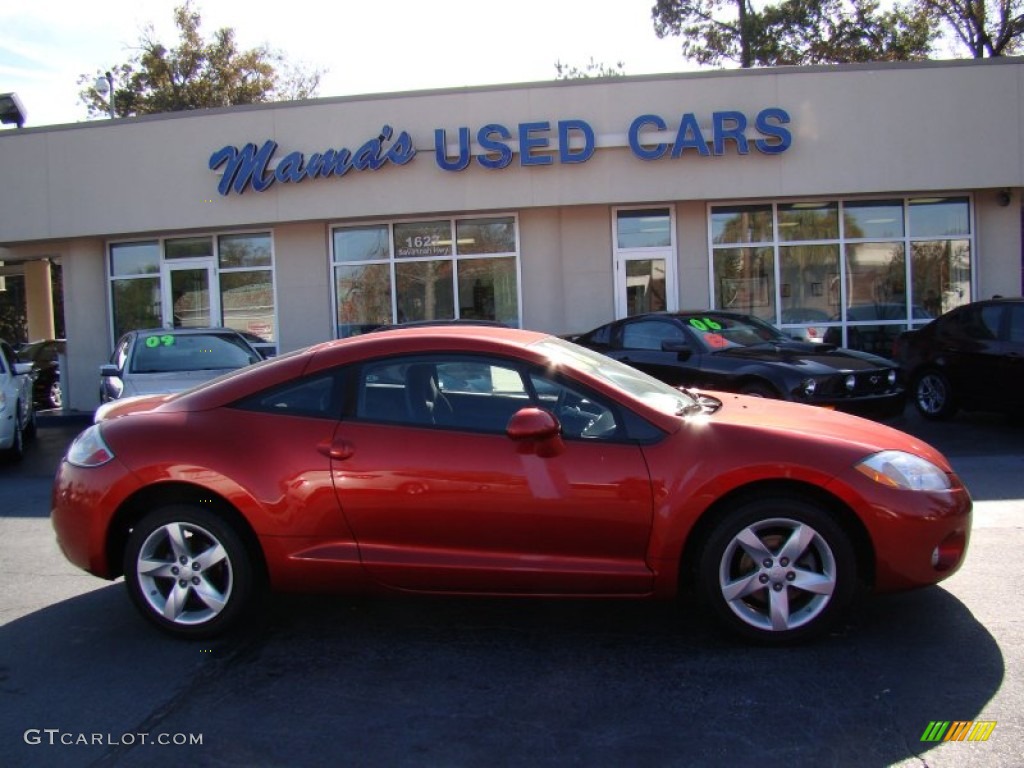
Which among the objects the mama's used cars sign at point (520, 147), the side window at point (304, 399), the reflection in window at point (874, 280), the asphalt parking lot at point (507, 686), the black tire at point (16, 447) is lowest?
the asphalt parking lot at point (507, 686)

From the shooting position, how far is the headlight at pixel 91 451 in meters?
4.41

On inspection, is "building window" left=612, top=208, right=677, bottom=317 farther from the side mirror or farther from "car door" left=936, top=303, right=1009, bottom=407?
the side mirror

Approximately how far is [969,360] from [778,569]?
7933mm

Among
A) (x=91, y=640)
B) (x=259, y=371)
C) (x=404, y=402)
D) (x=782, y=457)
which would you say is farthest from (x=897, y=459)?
(x=91, y=640)

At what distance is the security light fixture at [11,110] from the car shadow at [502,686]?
48.7 ft

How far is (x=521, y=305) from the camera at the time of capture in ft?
49.6

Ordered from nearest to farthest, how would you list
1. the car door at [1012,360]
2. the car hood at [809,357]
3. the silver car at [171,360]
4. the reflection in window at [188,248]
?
the car hood at [809,357] < the silver car at [171,360] < the car door at [1012,360] < the reflection in window at [188,248]

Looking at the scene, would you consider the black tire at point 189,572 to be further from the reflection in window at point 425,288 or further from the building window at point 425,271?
the reflection in window at point 425,288

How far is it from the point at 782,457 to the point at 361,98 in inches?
479

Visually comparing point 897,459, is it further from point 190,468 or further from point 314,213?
point 314,213

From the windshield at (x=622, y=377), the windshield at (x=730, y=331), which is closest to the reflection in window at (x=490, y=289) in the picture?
the windshield at (x=730, y=331)

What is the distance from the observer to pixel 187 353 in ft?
33.8

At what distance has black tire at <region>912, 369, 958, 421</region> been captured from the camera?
11086 mm

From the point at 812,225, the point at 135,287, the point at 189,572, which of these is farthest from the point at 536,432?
the point at 135,287
